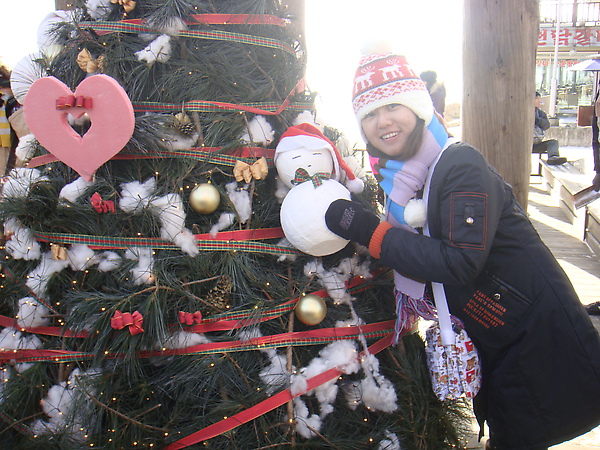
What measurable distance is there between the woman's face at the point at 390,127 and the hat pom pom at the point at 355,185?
0.72 feet

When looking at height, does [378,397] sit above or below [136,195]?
below

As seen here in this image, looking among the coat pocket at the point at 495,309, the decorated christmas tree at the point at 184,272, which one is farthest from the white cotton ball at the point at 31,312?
the coat pocket at the point at 495,309

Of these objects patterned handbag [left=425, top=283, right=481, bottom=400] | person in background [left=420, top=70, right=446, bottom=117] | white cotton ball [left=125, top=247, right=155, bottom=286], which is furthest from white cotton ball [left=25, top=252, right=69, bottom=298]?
person in background [left=420, top=70, right=446, bottom=117]

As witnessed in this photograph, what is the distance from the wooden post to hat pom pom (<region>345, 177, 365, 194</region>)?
1107 millimetres

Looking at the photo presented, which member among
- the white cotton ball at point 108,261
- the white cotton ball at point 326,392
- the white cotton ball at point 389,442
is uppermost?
the white cotton ball at point 108,261

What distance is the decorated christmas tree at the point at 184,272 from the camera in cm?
149

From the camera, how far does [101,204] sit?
61.1 inches

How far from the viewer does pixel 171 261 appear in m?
1.55

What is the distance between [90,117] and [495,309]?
1.34 metres

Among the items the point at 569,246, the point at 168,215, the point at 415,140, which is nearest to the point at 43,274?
the point at 168,215

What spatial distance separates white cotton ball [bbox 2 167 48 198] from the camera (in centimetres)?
164

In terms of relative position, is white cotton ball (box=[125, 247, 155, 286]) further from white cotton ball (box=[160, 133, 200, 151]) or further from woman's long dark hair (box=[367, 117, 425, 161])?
woman's long dark hair (box=[367, 117, 425, 161])

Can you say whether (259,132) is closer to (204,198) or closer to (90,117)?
(204,198)

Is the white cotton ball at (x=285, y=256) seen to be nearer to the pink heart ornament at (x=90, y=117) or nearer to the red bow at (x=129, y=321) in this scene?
the red bow at (x=129, y=321)
